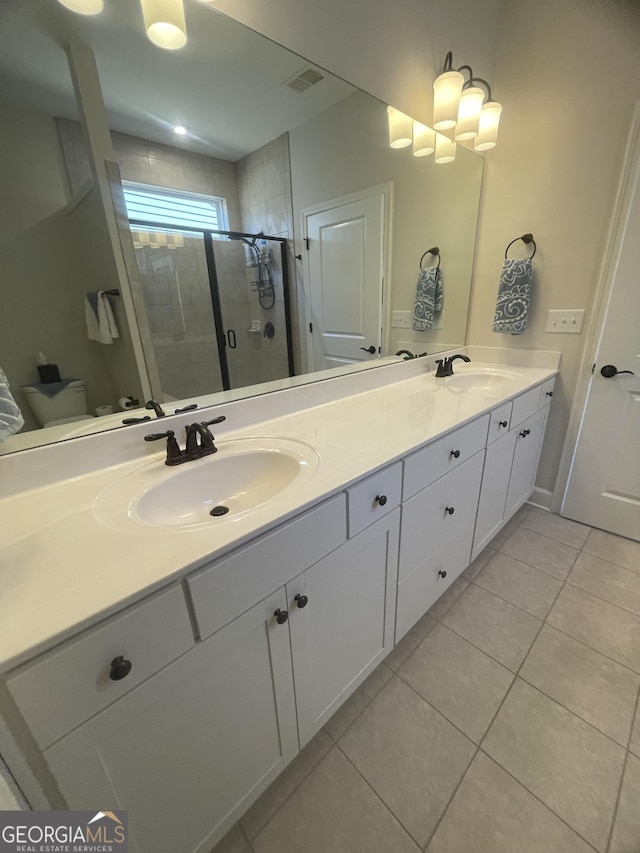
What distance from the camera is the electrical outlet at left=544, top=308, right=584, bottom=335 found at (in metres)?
1.80

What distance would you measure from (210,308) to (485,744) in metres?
1.63

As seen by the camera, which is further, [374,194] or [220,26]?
[374,194]

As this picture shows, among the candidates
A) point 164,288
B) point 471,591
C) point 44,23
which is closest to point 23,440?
point 164,288

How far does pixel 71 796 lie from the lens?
54cm

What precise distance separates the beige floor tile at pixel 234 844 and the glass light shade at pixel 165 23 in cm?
207

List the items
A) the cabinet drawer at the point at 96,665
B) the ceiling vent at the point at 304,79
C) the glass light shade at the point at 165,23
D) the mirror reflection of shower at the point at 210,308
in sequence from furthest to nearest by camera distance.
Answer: the ceiling vent at the point at 304,79 → the mirror reflection of shower at the point at 210,308 → the glass light shade at the point at 165,23 → the cabinet drawer at the point at 96,665

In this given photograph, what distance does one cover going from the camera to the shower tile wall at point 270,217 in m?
1.12

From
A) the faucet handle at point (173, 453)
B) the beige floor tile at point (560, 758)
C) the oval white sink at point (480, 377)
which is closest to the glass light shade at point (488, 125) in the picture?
the oval white sink at point (480, 377)

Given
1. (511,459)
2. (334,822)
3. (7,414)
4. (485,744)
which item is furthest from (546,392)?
(7,414)

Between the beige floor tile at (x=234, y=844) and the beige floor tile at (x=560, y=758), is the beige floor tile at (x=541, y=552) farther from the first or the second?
the beige floor tile at (x=234, y=844)

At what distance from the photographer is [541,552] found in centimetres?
182

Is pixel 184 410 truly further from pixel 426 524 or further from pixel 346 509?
pixel 426 524

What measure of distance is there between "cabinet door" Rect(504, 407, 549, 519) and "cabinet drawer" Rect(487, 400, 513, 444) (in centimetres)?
16

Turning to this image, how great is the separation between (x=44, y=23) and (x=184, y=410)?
0.92 metres
